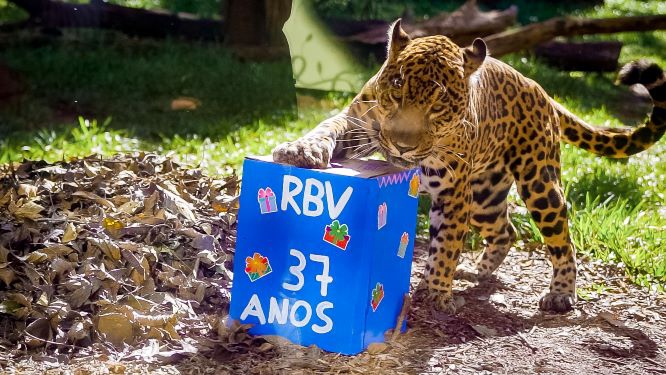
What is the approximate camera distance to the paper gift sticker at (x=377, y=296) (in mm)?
→ 4383

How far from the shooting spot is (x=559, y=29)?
10180 mm

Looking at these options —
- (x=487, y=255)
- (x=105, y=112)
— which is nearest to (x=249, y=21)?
(x=105, y=112)

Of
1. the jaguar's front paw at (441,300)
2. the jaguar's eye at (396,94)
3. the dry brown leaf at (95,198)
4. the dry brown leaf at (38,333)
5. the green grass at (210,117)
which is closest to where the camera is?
the dry brown leaf at (38,333)

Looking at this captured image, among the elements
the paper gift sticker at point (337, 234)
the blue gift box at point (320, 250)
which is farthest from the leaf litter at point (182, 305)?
the paper gift sticker at point (337, 234)

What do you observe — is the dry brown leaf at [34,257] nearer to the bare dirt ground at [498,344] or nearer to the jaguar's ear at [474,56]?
the bare dirt ground at [498,344]

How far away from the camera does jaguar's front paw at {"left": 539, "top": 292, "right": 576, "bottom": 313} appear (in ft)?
17.9

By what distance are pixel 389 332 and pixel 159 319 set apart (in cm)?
110

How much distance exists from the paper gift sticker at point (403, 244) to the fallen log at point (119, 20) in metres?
5.79

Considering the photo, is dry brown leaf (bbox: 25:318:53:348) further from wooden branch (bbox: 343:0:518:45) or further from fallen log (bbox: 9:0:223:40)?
wooden branch (bbox: 343:0:518:45)

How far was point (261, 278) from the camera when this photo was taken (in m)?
4.46

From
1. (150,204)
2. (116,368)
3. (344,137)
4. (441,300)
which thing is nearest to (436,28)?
(150,204)

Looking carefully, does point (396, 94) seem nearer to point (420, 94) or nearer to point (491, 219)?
point (420, 94)

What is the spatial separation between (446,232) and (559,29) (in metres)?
5.76

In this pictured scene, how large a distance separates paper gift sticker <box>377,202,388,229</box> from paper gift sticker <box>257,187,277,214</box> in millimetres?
471
